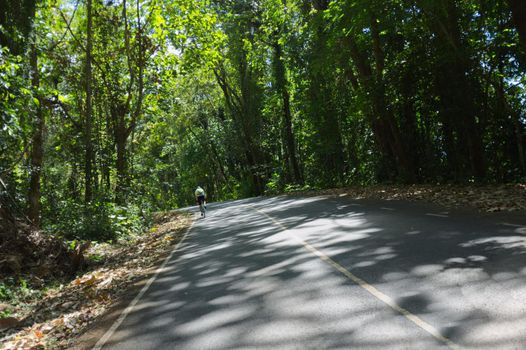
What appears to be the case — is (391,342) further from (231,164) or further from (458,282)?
(231,164)

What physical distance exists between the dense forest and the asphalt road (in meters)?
5.81

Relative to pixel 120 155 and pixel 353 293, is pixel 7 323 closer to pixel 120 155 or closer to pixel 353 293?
pixel 353 293

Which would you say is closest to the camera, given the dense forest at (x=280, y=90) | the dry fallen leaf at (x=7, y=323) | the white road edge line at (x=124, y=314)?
the white road edge line at (x=124, y=314)

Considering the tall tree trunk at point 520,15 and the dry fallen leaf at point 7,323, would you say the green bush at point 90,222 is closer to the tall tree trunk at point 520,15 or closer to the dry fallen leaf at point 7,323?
the dry fallen leaf at point 7,323

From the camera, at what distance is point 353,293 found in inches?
243

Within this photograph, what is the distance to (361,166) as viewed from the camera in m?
28.1

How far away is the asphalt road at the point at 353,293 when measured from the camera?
476 cm

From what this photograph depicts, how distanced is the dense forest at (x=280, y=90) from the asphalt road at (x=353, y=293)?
19.1 ft

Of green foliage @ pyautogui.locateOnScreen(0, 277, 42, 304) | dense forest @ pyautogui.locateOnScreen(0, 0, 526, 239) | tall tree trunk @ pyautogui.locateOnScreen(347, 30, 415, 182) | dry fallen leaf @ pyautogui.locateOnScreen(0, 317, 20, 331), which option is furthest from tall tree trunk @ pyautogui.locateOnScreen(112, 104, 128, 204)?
dry fallen leaf @ pyautogui.locateOnScreen(0, 317, 20, 331)

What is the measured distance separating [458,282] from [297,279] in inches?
93.2

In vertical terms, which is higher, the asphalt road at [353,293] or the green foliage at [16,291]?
the green foliage at [16,291]

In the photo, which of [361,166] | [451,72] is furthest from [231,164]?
[451,72]

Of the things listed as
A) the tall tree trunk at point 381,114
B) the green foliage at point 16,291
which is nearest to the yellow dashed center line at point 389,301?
the green foliage at point 16,291

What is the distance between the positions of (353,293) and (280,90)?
3087cm
